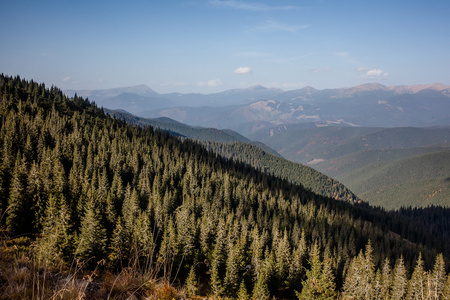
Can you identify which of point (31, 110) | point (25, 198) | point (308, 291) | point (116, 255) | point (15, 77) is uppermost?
point (15, 77)

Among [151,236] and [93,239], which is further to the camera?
[93,239]

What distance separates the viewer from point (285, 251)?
50.8m

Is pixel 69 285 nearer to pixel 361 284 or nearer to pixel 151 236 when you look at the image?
pixel 151 236

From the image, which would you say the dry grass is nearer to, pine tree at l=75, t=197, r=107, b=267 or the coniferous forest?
the coniferous forest

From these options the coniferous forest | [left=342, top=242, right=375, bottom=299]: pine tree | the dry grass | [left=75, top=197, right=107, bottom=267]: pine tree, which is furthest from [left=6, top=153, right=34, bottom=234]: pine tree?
[left=342, top=242, right=375, bottom=299]: pine tree

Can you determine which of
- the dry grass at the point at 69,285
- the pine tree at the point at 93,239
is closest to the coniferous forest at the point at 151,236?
the dry grass at the point at 69,285

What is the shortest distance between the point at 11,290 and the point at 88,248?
32.0 meters

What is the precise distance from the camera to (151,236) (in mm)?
31891

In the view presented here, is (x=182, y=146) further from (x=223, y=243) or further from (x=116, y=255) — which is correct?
(x=116, y=255)

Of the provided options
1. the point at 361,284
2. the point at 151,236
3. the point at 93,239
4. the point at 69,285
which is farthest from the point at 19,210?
the point at 361,284

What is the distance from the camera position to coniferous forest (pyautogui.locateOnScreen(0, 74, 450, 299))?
25.7ft

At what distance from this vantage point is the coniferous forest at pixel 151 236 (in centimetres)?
783

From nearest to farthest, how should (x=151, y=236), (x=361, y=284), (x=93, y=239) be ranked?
(x=151, y=236), (x=93, y=239), (x=361, y=284)

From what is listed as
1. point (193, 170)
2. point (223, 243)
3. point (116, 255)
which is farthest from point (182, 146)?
point (116, 255)
